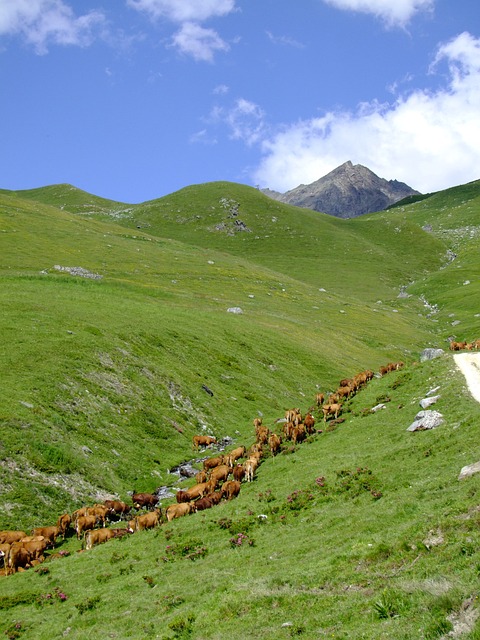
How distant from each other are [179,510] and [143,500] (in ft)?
12.8

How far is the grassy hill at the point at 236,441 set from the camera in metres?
13.3

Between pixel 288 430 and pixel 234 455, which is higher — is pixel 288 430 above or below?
above

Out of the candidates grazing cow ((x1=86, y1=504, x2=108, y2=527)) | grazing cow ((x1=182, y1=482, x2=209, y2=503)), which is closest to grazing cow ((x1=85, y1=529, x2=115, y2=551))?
grazing cow ((x1=86, y1=504, x2=108, y2=527))

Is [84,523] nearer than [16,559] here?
No

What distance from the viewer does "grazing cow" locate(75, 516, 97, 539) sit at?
23766 millimetres

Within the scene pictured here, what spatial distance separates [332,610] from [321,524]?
670 cm

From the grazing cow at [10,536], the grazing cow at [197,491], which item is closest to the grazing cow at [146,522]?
the grazing cow at [197,491]

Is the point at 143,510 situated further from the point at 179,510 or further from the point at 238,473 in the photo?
the point at 238,473

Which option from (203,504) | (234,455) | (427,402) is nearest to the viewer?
(203,504)

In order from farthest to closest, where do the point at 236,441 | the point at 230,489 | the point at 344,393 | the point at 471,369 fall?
the point at 344,393
the point at 236,441
the point at 471,369
the point at 230,489

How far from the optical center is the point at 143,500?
27078mm

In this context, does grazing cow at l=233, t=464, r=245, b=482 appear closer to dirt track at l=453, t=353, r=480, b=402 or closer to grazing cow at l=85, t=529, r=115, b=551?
grazing cow at l=85, t=529, r=115, b=551

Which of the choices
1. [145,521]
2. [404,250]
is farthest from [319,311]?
[404,250]

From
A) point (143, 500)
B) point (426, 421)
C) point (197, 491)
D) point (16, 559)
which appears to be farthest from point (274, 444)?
point (16, 559)
